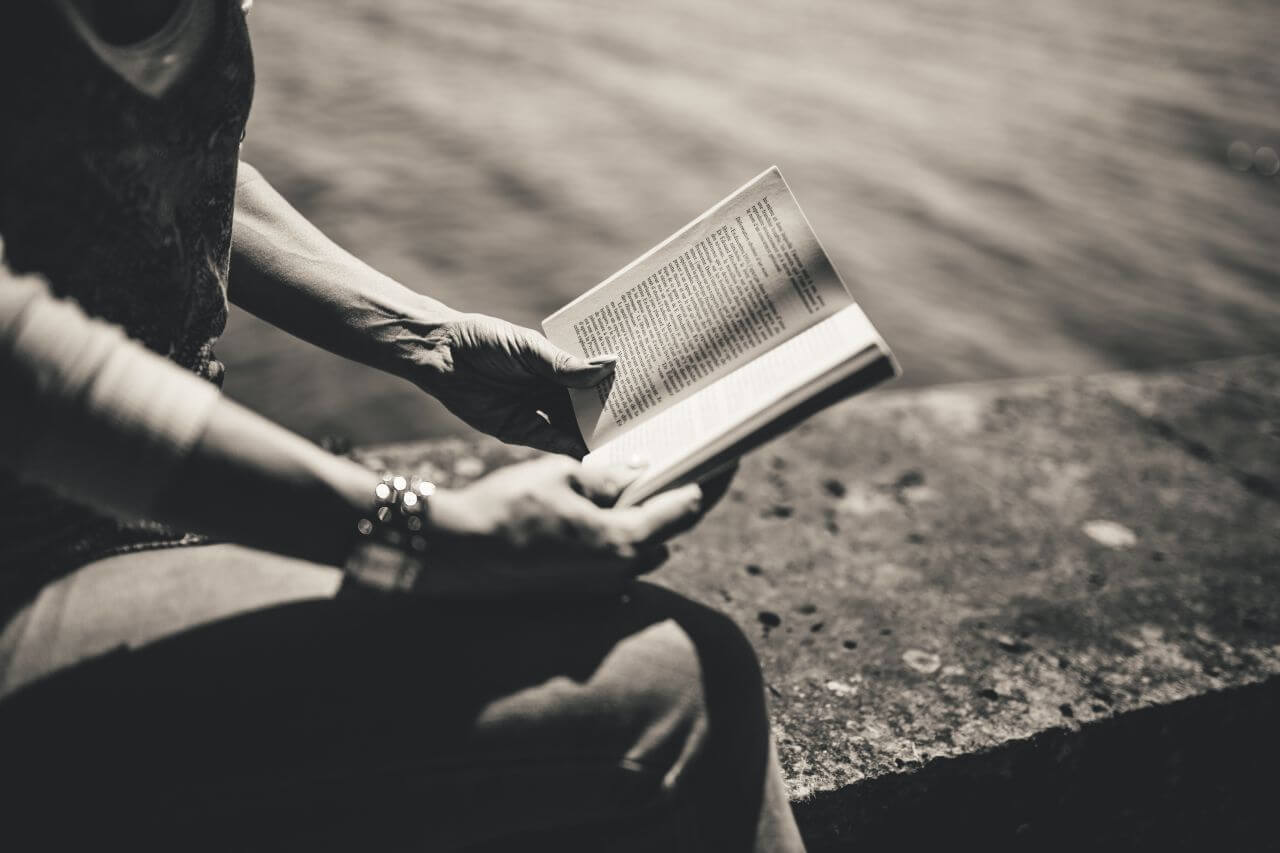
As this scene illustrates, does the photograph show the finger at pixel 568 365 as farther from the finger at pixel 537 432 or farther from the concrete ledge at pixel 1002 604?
the concrete ledge at pixel 1002 604

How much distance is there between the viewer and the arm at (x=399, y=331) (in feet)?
4.55

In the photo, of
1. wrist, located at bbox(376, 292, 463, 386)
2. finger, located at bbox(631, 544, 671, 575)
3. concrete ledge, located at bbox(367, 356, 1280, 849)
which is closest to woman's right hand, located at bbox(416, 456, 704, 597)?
finger, located at bbox(631, 544, 671, 575)

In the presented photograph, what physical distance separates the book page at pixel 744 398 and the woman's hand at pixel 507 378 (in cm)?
14

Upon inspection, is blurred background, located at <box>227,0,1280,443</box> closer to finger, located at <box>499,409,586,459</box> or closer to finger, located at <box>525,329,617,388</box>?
finger, located at <box>499,409,586,459</box>

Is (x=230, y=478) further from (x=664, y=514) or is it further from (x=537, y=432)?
(x=537, y=432)

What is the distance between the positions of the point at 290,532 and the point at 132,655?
0.64ft

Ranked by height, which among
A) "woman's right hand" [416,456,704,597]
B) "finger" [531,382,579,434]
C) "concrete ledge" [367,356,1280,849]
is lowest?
"concrete ledge" [367,356,1280,849]

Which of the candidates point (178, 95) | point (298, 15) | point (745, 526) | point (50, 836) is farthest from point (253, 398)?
point (298, 15)

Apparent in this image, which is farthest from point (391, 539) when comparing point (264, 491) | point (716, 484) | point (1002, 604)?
point (1002, 604)

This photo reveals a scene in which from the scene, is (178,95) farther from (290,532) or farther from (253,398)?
(253,398)

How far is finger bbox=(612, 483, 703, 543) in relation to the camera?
101 cm

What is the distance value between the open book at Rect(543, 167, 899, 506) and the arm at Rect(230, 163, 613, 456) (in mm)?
74

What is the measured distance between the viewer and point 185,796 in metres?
0.84

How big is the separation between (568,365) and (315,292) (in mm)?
425
